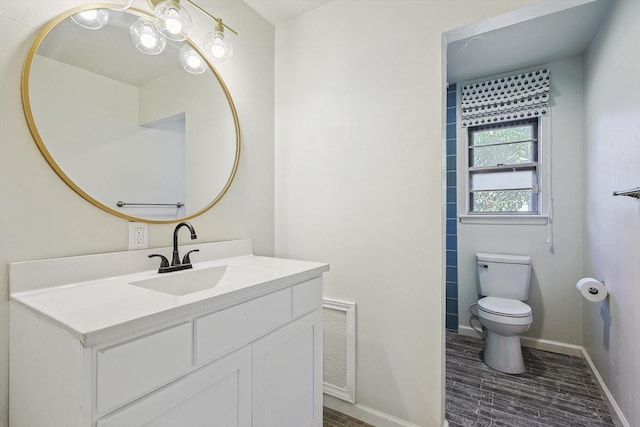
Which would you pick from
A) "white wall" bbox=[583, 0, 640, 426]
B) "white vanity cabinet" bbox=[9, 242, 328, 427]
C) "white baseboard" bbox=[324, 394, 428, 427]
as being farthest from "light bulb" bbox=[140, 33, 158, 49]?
"white wall" bbox=[583, 0, 640, 426]

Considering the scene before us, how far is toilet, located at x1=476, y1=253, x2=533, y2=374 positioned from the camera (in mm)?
2123

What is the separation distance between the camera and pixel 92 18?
1.14m

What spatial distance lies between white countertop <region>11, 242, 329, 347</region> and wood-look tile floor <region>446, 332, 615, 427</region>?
4.75ft

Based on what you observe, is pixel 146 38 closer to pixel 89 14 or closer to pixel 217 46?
pixel 89 14

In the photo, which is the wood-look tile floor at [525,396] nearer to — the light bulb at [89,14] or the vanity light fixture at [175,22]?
the vanity light fixture at [175,22]

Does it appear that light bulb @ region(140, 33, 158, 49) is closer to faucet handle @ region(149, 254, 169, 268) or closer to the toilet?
faucet handle @ region(149, 254, 169, 268)

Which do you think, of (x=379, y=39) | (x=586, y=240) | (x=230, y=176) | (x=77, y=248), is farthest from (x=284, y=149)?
(x=586, y=240)

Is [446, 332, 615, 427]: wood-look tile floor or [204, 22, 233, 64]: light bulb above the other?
A: [204, 22, 233, 64]: light bulb

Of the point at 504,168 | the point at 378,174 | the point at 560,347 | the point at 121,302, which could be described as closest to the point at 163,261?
the point at 121,302

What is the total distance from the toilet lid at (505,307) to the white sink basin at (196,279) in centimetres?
183

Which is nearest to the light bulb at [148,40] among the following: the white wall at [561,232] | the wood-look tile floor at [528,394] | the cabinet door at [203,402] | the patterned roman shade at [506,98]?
the cabinet door at [203,402]

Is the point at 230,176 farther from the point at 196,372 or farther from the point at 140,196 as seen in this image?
the point at 196,372

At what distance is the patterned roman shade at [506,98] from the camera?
2461mm

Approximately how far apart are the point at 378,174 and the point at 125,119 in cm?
120
